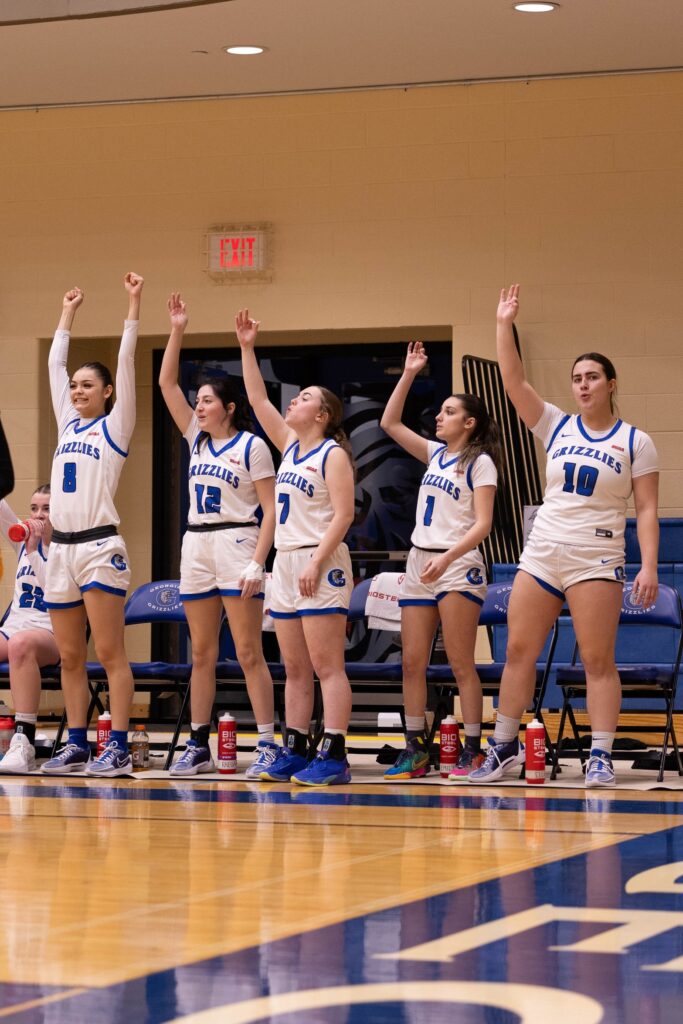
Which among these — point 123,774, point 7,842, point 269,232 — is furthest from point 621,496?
point 269,232

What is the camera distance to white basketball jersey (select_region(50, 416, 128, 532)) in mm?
6789

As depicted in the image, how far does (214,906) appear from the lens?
3641mm

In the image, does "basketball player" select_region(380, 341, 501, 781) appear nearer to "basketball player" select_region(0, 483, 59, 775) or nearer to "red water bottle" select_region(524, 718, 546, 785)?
"red water bottle" select_region(524, 718, 546, 785)

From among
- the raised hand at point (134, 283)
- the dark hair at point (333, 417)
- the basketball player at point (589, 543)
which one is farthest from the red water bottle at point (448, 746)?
the raised hand at point (134, 283)

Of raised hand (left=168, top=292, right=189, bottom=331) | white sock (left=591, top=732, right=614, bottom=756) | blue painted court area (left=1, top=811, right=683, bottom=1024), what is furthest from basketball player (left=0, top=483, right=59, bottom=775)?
blue painted court area (left=1, top=811, right=683, bottom=1024)

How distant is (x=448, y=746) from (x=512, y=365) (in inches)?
66.0

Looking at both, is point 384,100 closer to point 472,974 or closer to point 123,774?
point 123,774

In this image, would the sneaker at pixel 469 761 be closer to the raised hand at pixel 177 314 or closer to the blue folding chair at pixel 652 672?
the blue folding chair at pixel 652 672

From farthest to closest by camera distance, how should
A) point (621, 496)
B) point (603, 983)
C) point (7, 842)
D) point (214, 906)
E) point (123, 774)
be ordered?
1. point (123, 774)
2. point (621, 496)
3. point (7, 842)
4. point (214, 906)
5. point (603, 983)

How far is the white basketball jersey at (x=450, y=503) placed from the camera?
6.70 m

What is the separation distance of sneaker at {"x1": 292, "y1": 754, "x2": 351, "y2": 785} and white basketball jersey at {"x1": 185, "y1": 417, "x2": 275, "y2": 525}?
1116mm

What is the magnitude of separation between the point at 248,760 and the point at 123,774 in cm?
105

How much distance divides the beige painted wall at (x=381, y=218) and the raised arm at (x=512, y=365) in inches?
129

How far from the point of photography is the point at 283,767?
21.3ft
